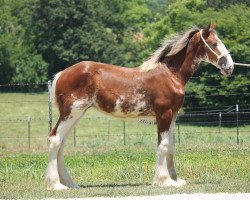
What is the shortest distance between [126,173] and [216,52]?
10.3 ft

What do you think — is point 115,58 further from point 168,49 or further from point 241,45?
point 168,49

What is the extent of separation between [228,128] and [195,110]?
2.95 m

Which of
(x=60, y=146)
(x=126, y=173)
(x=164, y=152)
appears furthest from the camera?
(x=126, y=173)

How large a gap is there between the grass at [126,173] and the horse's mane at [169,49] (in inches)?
81.1

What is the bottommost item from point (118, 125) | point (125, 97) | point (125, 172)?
point (118, 125)

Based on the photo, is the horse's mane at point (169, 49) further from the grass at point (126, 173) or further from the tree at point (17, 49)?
the tree at point (17, 49)

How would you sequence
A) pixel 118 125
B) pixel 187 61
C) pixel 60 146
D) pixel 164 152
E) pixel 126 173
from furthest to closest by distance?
pixel 118 125, pixel 126 173, pixel 187 61, pixel 60 146, pixel 164 152

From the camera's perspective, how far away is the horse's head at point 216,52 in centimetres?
1059

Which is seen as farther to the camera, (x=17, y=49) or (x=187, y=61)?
(x=17, y=49)

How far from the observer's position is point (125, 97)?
10.5 meters

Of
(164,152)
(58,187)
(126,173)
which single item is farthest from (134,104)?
(126,173)

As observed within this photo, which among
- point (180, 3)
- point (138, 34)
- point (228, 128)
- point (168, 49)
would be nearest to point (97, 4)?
point (138, 34)

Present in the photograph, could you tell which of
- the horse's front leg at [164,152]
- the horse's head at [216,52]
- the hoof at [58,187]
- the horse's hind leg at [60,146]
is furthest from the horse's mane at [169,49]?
the hoof at [58,187]

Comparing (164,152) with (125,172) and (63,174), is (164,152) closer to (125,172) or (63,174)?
(63,174)
